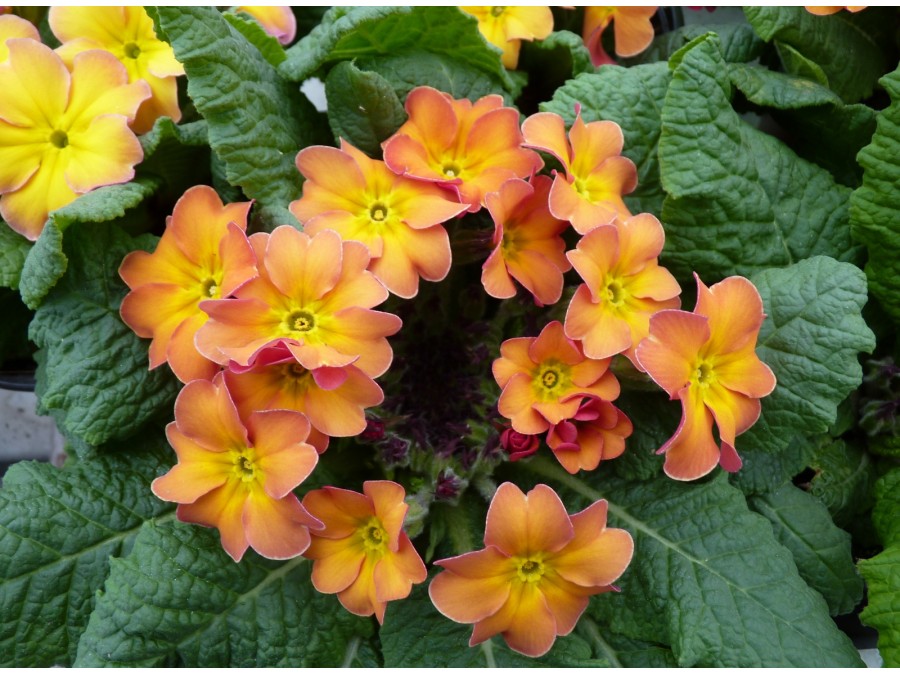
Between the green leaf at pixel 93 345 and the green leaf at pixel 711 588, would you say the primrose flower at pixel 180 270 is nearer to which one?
the green leaf at pixel 93 345

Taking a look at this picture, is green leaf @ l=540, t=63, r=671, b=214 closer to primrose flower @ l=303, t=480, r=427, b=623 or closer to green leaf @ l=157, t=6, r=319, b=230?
green leaf @ l=157, t=6, r=319, b=230

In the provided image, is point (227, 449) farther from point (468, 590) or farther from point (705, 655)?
point (705, 655)

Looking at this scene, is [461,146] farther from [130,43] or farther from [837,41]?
[837,41]

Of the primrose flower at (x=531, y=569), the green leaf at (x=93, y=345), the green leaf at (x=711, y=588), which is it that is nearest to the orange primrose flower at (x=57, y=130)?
the green leaf at (x=93, y=345)

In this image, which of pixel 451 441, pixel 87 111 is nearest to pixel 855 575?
pixel 451 441

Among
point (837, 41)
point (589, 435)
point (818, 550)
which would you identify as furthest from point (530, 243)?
point (837, 41)

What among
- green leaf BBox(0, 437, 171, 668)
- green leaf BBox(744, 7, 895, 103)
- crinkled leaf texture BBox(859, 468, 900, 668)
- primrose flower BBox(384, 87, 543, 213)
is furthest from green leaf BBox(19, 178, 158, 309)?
crinkled leaf texture BBox(859, 468, 900, 668)
